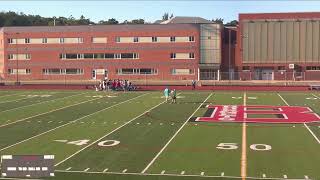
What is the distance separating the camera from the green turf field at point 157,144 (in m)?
16.4

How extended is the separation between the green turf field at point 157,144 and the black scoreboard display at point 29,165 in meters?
5.96

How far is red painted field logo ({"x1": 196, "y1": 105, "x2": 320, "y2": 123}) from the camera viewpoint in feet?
94.3

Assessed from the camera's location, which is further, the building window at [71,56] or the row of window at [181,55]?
the building window at [71,56]

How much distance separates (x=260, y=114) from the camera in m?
31.6

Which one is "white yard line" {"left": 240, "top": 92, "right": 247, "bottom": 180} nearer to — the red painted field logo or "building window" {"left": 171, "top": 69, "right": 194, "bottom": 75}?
the red painted field logo

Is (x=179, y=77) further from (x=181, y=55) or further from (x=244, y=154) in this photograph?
(x=244, y=154)

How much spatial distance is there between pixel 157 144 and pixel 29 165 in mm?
11945

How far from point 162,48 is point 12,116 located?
159 feet

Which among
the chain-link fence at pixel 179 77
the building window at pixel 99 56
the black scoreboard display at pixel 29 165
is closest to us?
the black scoreboard display at pixel 29 165

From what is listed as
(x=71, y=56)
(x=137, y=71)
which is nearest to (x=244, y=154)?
(x=137, y=71)

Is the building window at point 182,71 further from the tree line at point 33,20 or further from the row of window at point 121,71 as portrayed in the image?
the tree line at point 33,20

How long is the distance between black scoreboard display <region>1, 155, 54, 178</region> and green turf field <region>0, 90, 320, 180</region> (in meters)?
5.96

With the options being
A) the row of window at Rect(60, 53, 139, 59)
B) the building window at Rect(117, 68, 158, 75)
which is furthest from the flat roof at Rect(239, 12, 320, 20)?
the row of window at Rect(60, 53, 139, 59)

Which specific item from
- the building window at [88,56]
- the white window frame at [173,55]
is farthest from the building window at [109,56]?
the white window frame at [173,55]
